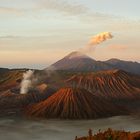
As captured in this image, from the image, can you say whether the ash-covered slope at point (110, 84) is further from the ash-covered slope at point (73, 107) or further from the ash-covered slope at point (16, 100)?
the ash-covered slope at point (73, 107)

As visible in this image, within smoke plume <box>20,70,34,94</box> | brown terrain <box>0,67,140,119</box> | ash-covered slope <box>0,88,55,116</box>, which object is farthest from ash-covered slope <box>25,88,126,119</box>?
smoke plume <box>20,70,34,94</box>

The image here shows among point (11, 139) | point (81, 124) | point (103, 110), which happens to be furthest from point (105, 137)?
point (103, 110)

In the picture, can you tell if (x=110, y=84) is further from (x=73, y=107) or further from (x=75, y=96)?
(x=73, y=107)

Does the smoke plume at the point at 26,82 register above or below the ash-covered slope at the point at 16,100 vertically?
above

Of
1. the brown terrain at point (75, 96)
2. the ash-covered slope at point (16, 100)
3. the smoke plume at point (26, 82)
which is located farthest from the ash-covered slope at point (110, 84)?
the ash-covered slope at point (16, 100)

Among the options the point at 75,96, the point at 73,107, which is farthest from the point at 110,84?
the point at 73,107
